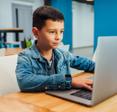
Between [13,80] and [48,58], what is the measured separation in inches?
12.4

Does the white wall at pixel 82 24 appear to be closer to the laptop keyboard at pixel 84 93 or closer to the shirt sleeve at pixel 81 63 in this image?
the shirt sleeve at pixel 81 63

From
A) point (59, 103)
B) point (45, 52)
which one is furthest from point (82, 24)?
point (59, 103)

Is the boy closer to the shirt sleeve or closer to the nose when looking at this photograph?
the nose

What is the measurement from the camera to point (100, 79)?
2.35 feet

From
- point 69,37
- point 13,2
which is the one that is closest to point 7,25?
point 13,2

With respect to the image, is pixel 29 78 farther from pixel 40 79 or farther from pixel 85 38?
pixel 85 38

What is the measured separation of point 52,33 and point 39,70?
0.20 m

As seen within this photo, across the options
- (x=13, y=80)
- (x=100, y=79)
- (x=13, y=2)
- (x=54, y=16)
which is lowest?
(x=13, y=80)

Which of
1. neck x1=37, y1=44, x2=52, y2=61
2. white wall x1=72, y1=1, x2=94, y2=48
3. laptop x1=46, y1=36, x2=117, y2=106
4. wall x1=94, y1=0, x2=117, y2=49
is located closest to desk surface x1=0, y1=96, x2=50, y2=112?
laptop x1=46, y1=36, x2=117, y2=106

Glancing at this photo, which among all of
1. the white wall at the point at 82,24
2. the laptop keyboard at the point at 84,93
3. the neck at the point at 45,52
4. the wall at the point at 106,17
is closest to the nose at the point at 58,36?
the neck at the point at 45,52

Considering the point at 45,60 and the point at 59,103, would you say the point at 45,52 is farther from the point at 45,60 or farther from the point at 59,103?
the point at 59,103

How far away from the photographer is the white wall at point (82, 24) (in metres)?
8.83

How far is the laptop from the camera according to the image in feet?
2.25

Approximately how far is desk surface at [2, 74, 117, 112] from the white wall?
8008mm
